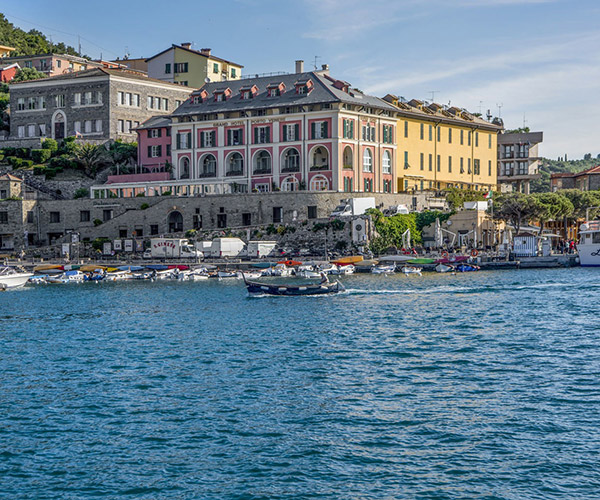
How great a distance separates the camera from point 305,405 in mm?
26141

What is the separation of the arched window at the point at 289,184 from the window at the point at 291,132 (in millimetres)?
4013

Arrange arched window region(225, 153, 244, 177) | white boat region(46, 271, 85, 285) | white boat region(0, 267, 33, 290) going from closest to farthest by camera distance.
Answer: white boat region(0, 267, 33, 290)
white boat region(46, 271, 85, 285)
arched window region(225, 153, 244, 177)

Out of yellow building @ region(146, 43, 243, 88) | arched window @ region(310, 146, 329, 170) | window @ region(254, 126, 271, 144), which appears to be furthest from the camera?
yellow building @ region(146, 43, 243, 88)

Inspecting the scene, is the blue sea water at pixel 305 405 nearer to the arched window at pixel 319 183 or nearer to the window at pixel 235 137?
the arched window at pixel 319 183

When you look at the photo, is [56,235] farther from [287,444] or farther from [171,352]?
[287,444]

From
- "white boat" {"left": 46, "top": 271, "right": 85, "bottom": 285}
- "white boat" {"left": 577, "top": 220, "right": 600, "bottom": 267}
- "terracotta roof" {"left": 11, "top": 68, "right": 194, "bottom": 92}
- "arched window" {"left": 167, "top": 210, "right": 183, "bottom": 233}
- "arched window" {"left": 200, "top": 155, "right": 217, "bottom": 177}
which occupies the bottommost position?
"white boat" {"left": 46, "top": 271, "right": 85, "bottom": 285}

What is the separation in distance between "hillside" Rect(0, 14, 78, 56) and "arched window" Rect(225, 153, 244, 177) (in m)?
58.8

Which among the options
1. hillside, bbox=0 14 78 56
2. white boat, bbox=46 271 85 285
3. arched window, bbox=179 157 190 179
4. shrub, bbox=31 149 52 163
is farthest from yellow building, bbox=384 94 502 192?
hillside, bbox=0 14 78 56

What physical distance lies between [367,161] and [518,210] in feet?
53.5

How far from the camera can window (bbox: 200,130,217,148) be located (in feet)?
304

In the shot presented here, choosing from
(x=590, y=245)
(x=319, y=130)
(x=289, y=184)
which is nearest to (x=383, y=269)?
(x=289, y=184)

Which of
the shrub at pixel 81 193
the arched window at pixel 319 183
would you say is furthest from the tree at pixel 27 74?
the arched window at pixel 319 183

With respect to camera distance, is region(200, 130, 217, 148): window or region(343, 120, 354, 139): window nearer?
region(343, 120, 354, 139): window

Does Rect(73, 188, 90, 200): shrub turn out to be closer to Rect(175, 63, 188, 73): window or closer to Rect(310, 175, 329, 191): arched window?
Rect(175, 63, 188, 73): window
